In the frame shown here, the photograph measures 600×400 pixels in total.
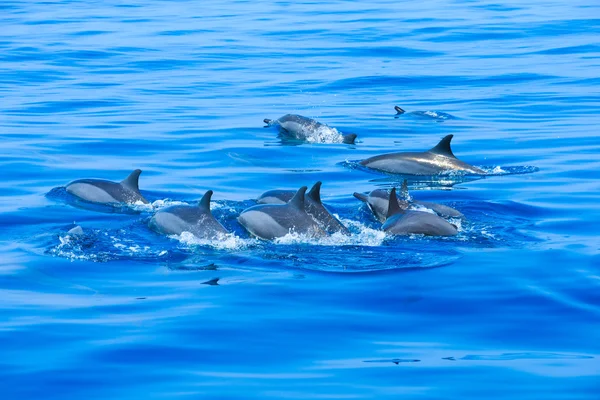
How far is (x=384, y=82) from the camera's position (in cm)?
2714

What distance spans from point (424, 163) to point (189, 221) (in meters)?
5.44

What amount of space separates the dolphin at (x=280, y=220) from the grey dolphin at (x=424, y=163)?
4.43 meters

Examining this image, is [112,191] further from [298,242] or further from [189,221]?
[298,242]

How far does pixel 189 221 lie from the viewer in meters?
12.2

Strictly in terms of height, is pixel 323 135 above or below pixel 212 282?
above

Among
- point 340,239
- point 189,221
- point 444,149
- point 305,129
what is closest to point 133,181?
point 189,221

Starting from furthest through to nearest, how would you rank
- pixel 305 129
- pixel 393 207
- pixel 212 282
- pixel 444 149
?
pixel 305 129 < pixel 444 149 < pixel 393 207 < pixel 212 282

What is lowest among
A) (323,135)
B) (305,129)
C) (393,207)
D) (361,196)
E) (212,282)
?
(212,282)

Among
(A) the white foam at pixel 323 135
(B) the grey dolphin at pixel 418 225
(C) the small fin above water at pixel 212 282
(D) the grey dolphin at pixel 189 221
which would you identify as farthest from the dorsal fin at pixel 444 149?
(C) the small fin above water at pixel 212 282

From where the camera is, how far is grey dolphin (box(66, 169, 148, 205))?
14.0 m

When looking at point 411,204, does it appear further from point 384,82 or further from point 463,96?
point 384,82

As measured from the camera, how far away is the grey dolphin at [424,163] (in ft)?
53.9

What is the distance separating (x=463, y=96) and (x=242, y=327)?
54.5ft

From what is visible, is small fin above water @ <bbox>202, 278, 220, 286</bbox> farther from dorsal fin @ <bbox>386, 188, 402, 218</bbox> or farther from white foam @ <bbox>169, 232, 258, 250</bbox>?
dorsal fin @ <bbox>386, 188, 402, 218</bbox>
